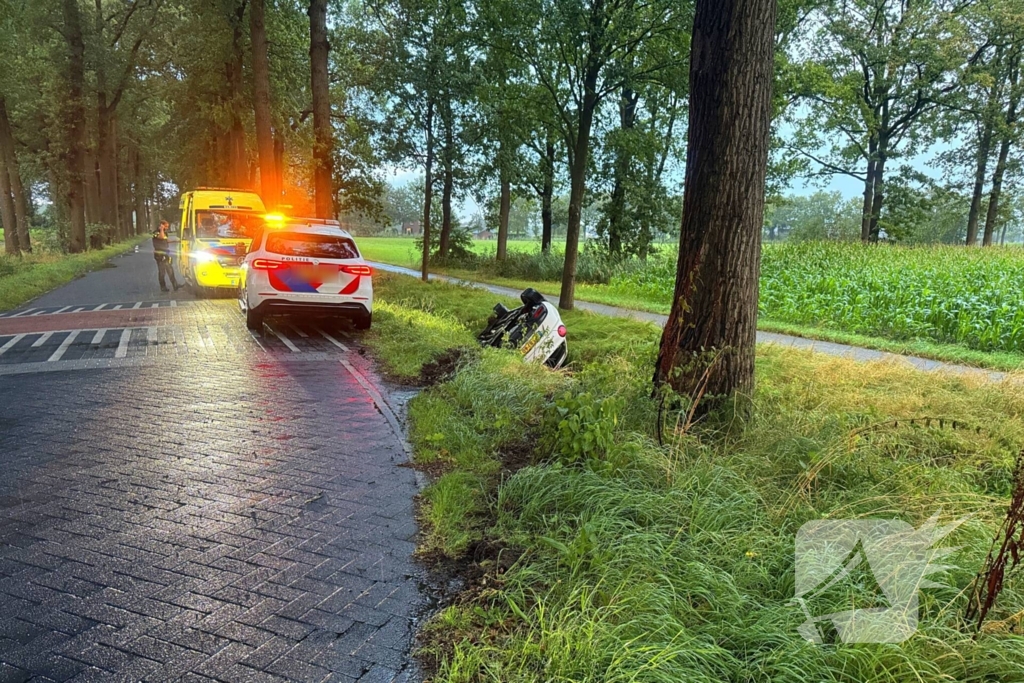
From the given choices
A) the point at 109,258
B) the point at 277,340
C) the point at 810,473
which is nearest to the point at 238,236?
the point at 277,340

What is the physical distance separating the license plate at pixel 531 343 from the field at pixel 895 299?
16.0 feet

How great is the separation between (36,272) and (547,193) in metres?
19.0

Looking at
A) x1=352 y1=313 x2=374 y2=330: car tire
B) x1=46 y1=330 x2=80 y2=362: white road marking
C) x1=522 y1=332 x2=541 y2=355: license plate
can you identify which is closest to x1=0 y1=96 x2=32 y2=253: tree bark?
x1=46 y1=330 x2=80 y2=362: white road marking

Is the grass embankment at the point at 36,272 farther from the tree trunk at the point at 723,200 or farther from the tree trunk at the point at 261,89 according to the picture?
the tree trunk at the point at 723,200

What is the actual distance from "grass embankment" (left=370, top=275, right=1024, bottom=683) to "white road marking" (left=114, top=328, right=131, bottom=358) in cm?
527

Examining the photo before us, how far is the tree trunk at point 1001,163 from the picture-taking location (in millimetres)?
28378

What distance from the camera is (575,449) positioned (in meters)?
4.18

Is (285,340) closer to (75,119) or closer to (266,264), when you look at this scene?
(266,264)

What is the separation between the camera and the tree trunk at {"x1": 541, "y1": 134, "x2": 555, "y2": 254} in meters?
24.8

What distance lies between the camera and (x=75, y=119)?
79.8 feet

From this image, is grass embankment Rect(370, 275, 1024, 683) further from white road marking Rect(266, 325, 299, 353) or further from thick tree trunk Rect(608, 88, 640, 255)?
thick tree trunk Rect(608, 88, 640, 255)

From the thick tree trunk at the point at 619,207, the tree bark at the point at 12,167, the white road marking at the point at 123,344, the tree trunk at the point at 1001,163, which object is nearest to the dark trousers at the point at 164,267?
the white road marking at the point at 123,344

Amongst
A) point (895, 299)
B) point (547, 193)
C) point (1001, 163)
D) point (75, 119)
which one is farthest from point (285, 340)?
point (1001, 163)

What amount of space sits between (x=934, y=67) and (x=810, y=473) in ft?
110
